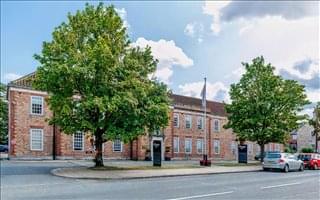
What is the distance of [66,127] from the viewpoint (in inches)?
1069

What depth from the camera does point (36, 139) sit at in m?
40.6

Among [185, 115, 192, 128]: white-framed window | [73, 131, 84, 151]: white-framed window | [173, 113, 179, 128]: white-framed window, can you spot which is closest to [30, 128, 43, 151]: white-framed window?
[73, 131, 84, 151]: white-framed window

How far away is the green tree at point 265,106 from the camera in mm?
40875

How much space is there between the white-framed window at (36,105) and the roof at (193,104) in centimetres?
1868

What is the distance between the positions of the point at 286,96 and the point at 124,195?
3014cm

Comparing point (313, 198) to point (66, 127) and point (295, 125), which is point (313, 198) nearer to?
point (66, 127)

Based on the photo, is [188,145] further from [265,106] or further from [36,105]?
[36,105]

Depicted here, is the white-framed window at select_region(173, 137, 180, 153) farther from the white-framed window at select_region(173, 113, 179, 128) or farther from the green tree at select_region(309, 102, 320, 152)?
the green tree at select_region(309, 102, 320, 152)

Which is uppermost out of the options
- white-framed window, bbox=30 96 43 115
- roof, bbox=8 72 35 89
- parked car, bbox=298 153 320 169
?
roof, bbox=8 72 35 89

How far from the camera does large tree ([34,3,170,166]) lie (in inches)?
1009

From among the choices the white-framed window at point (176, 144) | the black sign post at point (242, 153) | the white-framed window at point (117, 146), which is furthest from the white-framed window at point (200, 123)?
the black sign post at point (242, 153)

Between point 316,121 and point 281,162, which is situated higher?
point 316,121

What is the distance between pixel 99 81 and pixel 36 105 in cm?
1688

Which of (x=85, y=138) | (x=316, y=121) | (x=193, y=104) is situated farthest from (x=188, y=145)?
(x=316, y=121)
